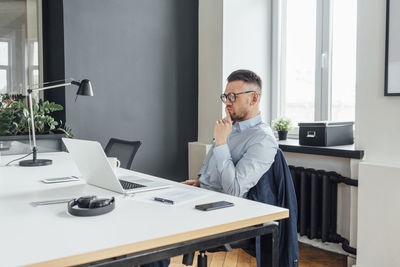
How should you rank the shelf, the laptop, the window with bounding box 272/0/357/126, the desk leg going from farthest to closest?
the window with bounding box 272/0/357/126 < the shelf < the laptop < the desk leg

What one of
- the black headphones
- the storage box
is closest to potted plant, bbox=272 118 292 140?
the storage box

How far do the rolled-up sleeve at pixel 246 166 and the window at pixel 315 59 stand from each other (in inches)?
63.6

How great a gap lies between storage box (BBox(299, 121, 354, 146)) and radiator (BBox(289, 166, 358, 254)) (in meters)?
0.21

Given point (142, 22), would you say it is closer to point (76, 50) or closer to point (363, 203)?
point (76, 50)

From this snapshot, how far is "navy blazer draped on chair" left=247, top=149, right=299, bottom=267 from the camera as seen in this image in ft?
5.49

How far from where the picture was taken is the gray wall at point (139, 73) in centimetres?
334

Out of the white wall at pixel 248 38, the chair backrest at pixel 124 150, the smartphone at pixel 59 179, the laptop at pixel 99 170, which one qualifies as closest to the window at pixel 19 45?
the chair backrest at pixel 124 150

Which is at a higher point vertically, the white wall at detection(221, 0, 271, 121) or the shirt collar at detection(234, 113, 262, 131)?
the white wall at detection(221, 0, 271, 121)

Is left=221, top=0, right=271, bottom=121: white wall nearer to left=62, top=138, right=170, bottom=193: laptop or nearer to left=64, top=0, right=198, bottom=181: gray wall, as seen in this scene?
left=64, top=0, right=198, bottom=181: gray wall

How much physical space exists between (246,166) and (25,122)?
2080 mm

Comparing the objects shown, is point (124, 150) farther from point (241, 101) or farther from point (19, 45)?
point (19, 45)

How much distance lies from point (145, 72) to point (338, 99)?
1.64m

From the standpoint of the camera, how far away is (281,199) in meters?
1.75

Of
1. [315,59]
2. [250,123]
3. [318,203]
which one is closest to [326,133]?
[318,203]
